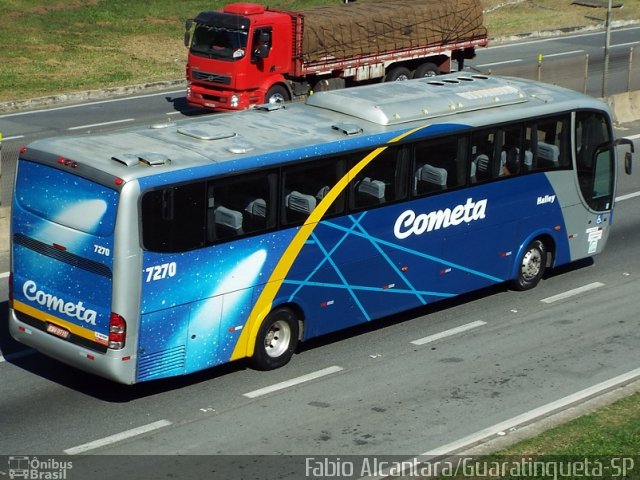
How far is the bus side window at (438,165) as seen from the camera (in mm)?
15906

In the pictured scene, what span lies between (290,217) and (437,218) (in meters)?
2.69

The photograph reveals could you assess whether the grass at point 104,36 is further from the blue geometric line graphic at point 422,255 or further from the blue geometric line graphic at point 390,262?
the blue geometric line graphic at point 390,262

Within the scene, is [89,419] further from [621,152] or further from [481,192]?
[621,152]

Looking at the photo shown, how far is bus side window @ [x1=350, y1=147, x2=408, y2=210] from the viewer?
15.2 m

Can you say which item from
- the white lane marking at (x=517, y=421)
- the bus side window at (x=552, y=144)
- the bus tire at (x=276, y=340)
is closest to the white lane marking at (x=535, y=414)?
the white lane marking at (x=517, y=421)

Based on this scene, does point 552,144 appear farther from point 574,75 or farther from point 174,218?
point 574,75

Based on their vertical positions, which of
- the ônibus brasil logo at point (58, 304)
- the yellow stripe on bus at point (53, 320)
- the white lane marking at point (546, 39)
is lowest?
the white lane marking at point (546, 39)

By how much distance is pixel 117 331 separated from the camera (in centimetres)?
1285

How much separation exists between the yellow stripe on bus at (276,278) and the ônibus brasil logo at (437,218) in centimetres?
130

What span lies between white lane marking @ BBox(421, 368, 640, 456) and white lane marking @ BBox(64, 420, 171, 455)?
9.72 ft

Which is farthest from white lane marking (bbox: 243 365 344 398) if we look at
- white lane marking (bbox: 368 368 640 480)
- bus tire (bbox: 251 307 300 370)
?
white lane marking (bbox: 368 368 640 480)

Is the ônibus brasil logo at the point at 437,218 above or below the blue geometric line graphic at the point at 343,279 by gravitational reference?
above

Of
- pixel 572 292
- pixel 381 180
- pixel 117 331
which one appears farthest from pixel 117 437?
pixel 572 292

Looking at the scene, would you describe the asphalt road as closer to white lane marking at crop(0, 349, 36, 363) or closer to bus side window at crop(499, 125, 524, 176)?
white lane marking at crop(0, 349, 36, 363)
